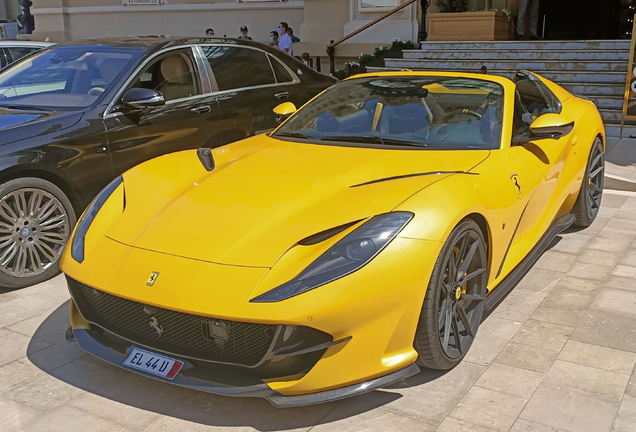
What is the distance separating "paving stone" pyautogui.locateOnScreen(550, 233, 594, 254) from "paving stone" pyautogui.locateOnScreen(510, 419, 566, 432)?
2.62m

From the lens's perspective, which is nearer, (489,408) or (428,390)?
(489,408)

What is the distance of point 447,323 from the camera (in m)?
3.18

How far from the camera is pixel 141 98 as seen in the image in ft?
16.2

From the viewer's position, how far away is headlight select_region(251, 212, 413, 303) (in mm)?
2654

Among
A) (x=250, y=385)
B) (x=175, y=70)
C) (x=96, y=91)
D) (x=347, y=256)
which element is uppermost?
(x=175, y=70)

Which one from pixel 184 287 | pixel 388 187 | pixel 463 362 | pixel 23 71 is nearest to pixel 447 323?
pixel 463 362

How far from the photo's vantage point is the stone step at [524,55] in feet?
38.7

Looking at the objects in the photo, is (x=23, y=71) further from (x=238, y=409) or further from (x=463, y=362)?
(x=463, y=362)

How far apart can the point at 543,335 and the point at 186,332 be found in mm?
2046

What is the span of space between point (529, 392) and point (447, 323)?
1.59 feet

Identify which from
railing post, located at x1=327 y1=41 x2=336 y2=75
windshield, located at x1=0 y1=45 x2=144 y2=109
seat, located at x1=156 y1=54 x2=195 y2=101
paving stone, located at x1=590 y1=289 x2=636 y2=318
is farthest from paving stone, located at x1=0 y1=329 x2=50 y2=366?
railing post, located at x1=327 y1=41 x2=336 y2=75

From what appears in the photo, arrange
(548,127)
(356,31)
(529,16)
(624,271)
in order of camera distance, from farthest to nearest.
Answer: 1. (356,31)
2. (529,16)
3. (624,271)
4. (548,127)

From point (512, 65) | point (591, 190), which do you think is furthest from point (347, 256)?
point (512, 65)

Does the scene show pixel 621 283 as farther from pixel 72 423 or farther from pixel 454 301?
pixel 72 423
